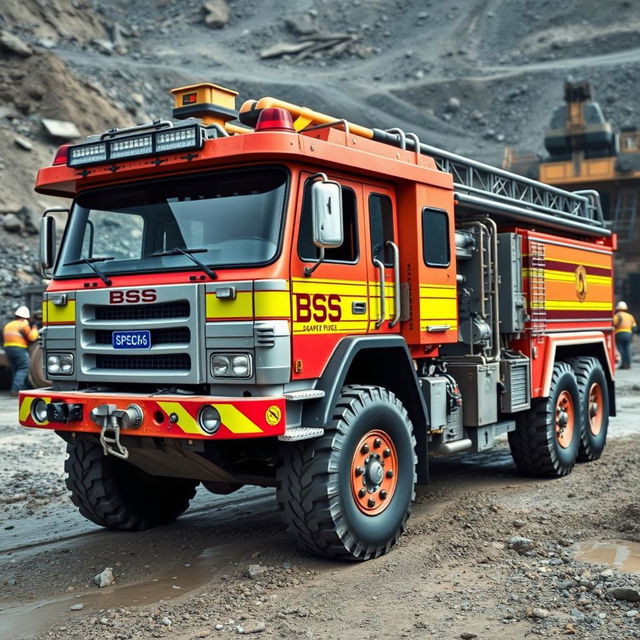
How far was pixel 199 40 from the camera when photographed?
53125 millimetres

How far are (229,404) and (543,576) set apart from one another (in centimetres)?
224

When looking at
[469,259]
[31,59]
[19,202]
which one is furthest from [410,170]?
[31,59]

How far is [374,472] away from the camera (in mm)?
6211

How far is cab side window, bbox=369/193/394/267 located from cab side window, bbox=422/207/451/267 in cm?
34

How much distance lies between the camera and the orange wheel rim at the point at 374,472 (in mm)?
6094

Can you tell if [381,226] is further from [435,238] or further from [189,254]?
→ [189,254]

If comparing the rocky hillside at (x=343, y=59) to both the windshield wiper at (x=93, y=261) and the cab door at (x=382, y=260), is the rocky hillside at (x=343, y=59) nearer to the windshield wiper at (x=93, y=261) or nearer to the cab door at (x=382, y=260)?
the windshield wiper at (x=93, y=261)

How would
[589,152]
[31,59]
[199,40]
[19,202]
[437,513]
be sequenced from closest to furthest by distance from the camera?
[437,513], [19,202], [31,59], [589,152], [199,40]

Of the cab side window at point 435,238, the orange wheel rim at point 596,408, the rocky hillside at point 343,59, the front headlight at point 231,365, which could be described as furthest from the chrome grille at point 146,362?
the rocky hillside at point 343,59

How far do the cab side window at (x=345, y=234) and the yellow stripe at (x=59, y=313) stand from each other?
1.70 m

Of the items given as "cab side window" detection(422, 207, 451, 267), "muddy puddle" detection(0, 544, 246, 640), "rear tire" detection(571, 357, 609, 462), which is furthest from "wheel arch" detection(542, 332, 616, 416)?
"muddy puddle" detection(0, 544, 246, 640)

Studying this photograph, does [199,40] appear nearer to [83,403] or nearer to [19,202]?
[19,202]

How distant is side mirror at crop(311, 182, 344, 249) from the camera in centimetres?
560

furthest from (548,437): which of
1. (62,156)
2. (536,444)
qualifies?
(62,156)
